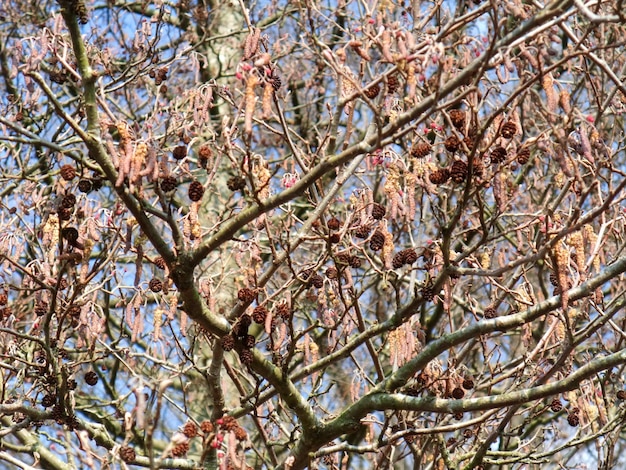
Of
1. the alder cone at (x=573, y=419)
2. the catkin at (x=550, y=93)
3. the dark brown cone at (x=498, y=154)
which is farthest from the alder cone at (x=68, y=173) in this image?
the alder cone at (x=573, y=419)

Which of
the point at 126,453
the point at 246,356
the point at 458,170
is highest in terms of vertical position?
the point at 458,170

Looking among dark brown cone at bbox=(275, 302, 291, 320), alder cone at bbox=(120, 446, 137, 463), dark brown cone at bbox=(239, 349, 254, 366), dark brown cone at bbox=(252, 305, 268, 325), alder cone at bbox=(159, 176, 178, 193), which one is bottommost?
alder cone at bbox=(120, 446, 137, 463)

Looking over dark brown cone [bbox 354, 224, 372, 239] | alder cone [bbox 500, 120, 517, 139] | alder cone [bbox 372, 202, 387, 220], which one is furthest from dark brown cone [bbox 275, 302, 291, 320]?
alder cone [bbox 500, 120, 517, 139]

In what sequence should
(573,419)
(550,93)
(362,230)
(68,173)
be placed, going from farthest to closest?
(573,419) < (362,230) < (68,173) < (550,93)

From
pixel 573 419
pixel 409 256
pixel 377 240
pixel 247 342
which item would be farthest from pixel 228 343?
pixel 573 419

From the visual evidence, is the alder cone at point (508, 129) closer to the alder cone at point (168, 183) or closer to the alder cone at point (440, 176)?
the alder cone at point (440, 176)

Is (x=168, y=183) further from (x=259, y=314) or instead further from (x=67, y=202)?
(x=259, y=314)

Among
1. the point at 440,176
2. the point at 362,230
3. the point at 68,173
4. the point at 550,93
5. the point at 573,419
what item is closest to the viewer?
the point at 550,93

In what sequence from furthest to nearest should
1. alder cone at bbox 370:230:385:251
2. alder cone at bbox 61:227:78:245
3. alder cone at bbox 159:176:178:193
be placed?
alder cone at bbox 370:230:385:251 < alder cone at bbox 61:227:78:245 < alder cone at bbox 159:176:178:193

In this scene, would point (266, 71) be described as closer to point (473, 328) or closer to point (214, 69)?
point (473, 328)

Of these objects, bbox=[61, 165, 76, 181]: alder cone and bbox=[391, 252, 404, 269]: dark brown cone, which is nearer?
bbox=[61, 165, 76, 181]: alder cone

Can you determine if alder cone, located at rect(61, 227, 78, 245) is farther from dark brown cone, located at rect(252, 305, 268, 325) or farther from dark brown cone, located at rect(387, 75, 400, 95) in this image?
dark brown cone, located at rect(387, 75, 400, 95)

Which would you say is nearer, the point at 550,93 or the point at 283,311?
the point at 550,93

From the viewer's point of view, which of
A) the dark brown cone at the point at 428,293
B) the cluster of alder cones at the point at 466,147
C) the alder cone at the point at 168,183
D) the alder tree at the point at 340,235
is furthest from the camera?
the dark brown cone at the point at 428,293
